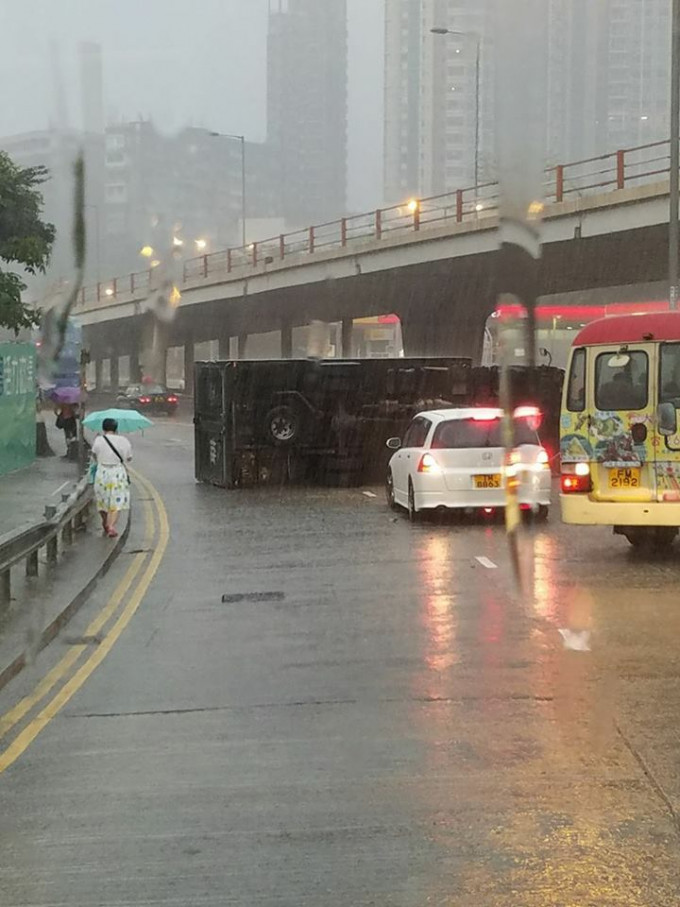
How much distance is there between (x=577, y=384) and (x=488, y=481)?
13.1 feet

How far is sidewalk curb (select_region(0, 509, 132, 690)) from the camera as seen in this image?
8.71m

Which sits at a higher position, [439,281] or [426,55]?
[426,55]

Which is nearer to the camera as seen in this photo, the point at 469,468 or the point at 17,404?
the point at 469,468

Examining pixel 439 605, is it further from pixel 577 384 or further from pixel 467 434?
pixel 467 434

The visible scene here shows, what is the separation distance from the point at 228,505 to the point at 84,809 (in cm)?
1627

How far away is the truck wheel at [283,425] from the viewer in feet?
81.4

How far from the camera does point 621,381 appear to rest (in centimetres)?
1381

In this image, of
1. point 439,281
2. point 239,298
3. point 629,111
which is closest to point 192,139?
point 629,111

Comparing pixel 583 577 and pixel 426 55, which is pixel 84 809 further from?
pixel 426 55

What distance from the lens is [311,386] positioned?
25.0 meters

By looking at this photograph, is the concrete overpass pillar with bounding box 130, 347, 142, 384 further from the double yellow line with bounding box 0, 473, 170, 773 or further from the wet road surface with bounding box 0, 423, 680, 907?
the wet road surface with bounding box 0, 423, 680, 907

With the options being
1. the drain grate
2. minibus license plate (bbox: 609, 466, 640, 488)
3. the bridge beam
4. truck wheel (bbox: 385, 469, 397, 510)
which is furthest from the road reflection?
the bridge beam

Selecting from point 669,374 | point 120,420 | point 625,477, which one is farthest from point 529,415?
point 625,477

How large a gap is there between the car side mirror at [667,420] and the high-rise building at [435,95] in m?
3.44
